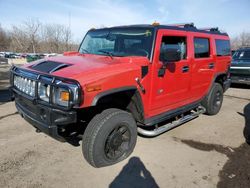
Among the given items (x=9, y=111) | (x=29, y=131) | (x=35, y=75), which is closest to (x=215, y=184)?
(x=35, y=75)

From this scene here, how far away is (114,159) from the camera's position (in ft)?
11.1

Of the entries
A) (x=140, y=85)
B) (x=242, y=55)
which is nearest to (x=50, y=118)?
(x=140, y=85)

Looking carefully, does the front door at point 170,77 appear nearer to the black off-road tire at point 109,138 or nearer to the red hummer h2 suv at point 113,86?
the red hummer h2 suv at point 113,86

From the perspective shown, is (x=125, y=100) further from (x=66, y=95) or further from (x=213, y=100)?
(x=213, y=100)

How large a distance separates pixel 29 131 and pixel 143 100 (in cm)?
244

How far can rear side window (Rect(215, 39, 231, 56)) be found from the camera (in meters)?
5.50

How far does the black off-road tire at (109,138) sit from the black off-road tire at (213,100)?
2.73 m

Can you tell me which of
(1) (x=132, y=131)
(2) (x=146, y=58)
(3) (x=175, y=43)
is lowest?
(1) (x=132, y=131)

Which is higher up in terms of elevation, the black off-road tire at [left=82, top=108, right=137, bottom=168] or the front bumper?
the front bumper

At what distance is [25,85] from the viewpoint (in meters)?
3.34

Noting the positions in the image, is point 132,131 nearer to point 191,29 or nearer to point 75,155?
point 75,155

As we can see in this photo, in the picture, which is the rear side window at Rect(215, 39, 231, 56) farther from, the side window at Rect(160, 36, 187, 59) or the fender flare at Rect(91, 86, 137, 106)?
the fender flare at Rect(91, 86, 137, 106)

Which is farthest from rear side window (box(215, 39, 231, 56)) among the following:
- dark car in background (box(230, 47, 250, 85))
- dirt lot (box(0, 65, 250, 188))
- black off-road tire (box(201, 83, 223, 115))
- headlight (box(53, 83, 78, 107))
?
dark car in background (box(230, 47, 250, 85))

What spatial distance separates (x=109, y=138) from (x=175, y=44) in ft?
6.76
